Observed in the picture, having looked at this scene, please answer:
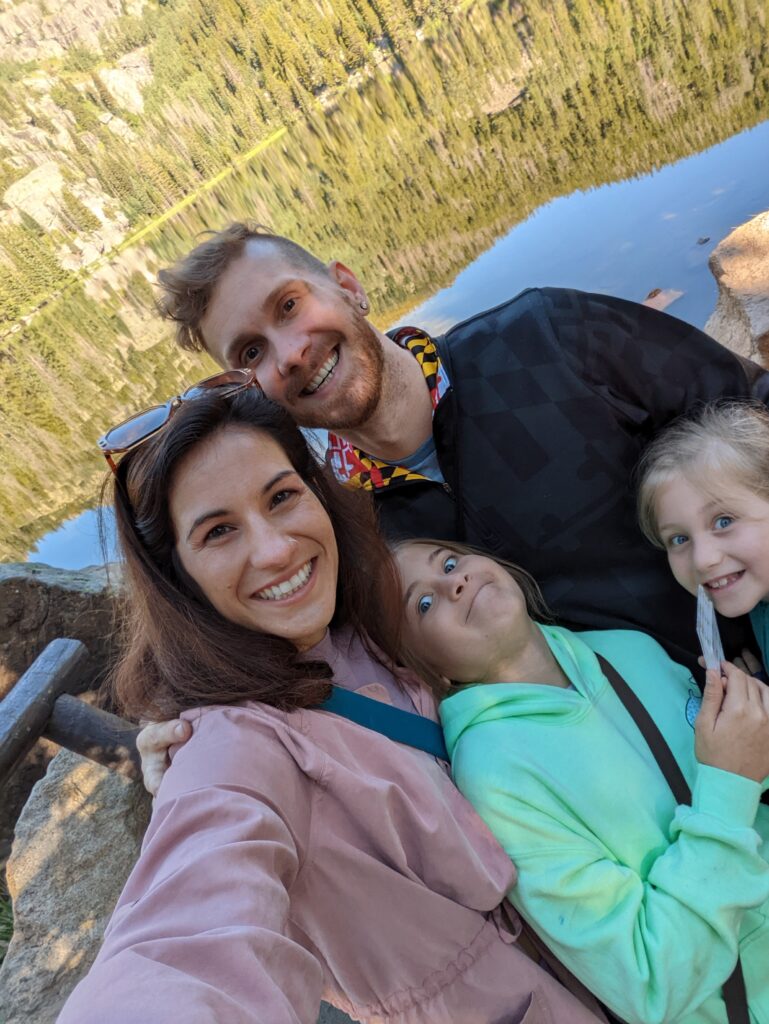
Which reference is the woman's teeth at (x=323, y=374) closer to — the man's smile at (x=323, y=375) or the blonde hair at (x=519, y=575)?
the man's smile at (x=323, y=375)

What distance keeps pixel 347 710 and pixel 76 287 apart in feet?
183

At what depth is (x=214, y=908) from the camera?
77cm

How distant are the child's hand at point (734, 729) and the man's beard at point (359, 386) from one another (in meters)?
1.07

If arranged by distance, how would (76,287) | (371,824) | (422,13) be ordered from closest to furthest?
1. (371,824)
2. (422,13)
3. (76,287)

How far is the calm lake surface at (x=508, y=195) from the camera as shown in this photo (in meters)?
6.22

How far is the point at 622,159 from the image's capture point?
27.1ft

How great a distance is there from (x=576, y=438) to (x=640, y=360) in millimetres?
282

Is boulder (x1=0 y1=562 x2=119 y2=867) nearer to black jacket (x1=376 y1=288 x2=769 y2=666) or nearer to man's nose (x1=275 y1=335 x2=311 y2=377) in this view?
man's nose (x1=275 y1=335 x2=311 y2=377)

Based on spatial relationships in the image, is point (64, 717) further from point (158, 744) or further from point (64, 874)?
point (158, 744)

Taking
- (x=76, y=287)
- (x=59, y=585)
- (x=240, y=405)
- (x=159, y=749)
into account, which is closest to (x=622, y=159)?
(x=59, y=585)

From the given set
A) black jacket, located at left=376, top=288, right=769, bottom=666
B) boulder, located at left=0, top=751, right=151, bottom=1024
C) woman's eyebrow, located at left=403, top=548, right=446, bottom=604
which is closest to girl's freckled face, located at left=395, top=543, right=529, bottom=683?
woman's eyebrow, located at left=403, top=548, right=446, bottom=604

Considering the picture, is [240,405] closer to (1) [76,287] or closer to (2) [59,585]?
(2) [59,585]

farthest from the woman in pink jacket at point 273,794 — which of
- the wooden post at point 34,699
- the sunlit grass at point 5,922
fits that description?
the sunlit grass at point 5,922

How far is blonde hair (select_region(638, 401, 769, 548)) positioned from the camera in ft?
4.92
